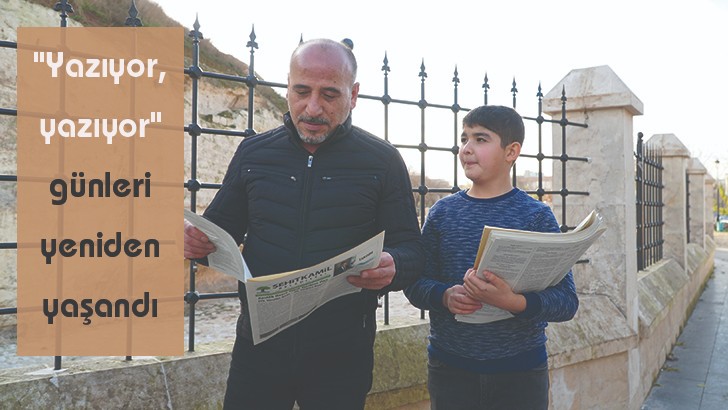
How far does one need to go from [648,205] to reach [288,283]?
18.7 ft

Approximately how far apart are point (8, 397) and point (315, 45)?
60.5 inches

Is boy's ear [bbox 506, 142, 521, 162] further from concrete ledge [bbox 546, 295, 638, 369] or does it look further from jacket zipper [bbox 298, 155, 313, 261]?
concrete ledge [bbox 546, 295, 638, 369]

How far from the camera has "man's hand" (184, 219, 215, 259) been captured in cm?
147

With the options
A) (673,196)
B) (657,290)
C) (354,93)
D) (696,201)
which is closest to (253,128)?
(354,93)

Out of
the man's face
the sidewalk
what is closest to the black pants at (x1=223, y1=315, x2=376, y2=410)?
the man's face

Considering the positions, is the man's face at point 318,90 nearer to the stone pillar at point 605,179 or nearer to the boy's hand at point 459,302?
the boy's hand at point 459,302

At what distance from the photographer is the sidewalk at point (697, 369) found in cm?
407

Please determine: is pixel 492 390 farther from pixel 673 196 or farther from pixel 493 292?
pixel 673 196

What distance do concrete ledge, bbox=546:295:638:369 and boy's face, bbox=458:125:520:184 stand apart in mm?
1700

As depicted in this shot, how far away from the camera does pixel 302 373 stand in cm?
146

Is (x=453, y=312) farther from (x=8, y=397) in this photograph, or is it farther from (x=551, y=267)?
(x=8, y=397)

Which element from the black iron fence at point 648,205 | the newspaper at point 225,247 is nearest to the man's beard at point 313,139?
the newspaper at point 225,247

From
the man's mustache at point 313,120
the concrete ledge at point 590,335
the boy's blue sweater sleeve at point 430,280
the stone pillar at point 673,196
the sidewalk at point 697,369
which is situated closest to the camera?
the man's mustache at point 313,120

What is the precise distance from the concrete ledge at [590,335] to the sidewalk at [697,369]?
968 millimetres
